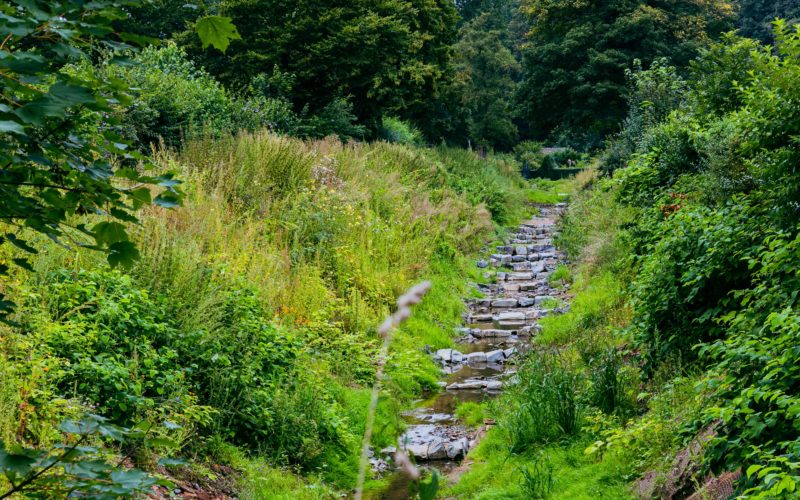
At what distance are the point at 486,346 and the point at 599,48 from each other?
68.0 feet

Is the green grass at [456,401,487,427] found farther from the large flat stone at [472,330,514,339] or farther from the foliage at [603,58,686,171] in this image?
the foliage at [603,58,686,171]

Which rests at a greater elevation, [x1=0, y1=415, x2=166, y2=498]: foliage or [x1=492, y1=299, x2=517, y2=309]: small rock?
[x1=0, y1=415, x2=166, y2=498]: foliage

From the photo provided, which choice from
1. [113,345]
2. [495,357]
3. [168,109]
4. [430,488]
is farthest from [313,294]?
[430,488]

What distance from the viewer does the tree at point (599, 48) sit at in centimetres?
2688

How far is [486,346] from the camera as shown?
10.2m

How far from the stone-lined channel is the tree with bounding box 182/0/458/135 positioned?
22.4ft

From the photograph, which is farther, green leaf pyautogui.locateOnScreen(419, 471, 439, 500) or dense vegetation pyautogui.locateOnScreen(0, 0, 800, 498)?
dense vegetation pyautogui.locateOnScreen(0, 0, 800, 498)

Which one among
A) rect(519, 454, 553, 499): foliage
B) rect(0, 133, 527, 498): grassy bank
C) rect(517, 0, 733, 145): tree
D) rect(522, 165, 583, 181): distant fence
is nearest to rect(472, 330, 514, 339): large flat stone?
rect(0, 133, 527, 498): grassy bank

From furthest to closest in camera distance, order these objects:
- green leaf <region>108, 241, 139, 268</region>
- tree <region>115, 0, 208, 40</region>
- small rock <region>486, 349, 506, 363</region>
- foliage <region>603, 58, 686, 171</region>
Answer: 1. tree <region>115, 0, 208, 40</region>
2. foliage <region>603, 58, 686, 171</region>
3. small rock <region>486, 349, 506, 363</region>
4. green leaf <region>108, 241, 139, 268</region>

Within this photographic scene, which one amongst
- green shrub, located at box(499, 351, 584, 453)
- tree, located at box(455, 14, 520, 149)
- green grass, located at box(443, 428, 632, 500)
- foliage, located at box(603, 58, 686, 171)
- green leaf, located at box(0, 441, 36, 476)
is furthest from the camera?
tree, located at box(455, 14, 520, 149)

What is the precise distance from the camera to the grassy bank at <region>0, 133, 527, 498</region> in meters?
4.71

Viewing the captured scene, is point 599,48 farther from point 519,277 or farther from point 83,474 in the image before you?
point 83,474

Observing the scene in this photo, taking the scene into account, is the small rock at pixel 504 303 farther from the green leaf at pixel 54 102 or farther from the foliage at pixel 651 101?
the green leaf at pixel 54 102

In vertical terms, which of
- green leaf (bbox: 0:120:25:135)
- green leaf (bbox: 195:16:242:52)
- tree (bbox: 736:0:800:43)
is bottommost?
green leaf (bbox: 0:120:25:135)
